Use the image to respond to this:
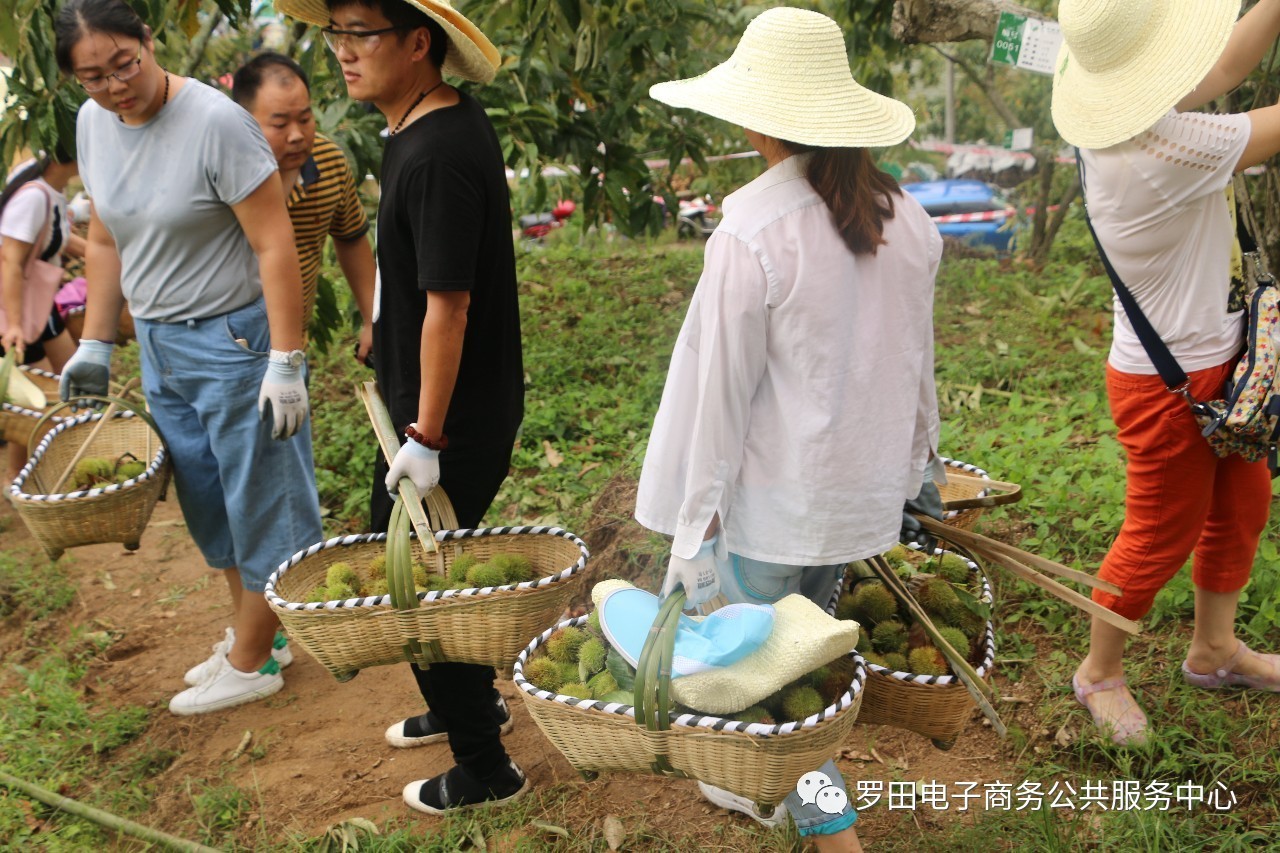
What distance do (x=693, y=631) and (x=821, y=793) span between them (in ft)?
1.76

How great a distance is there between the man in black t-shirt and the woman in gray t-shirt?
45cm

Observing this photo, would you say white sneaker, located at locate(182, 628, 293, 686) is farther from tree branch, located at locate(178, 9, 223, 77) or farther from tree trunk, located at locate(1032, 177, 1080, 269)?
tree trunk, located at locate(1032, 177, 1080, 269)

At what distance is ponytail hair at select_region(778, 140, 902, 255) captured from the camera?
1878 millimetres

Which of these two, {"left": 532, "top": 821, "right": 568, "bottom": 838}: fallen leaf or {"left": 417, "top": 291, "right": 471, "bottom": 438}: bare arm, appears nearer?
{"left": 417, "top": 291, "right": 471, "bottom": 438}: bare arm

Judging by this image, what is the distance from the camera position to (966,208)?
9.38 meters

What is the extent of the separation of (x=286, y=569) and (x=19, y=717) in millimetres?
1609

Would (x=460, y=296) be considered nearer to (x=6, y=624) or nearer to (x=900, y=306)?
(x=900, y=306)

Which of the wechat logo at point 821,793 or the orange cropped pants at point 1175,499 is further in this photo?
the orange cropped pants at point 1175,499

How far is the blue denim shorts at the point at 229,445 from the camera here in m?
2.92

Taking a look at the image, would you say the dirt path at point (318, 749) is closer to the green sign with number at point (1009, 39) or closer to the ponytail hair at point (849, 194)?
the ponytail hair at point (849, 194)

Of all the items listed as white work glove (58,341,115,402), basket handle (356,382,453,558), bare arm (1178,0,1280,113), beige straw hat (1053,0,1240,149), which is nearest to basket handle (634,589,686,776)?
basket handle (356,382,453,558)

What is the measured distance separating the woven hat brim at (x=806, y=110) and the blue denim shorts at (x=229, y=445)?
151 cm

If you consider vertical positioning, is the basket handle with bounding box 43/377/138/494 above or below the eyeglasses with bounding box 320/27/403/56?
below

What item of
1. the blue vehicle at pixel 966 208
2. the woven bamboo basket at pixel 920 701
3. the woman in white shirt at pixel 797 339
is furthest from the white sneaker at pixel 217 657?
the blue vehicle at pixel 966 208
